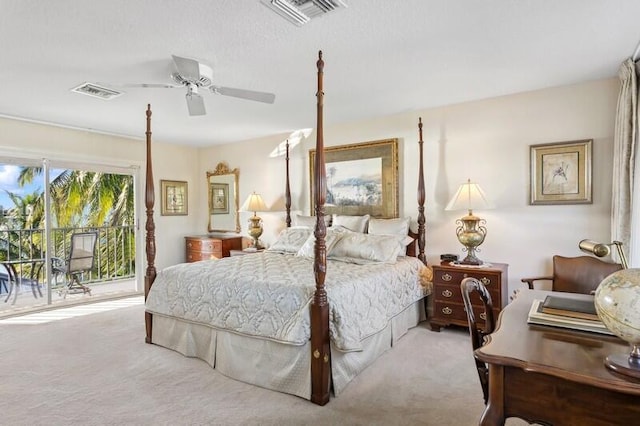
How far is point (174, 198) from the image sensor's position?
6289mm

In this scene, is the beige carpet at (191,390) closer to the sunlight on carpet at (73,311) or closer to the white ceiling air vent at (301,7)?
the sunlight on carpet at (73,311)

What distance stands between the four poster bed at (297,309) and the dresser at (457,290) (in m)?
0.23

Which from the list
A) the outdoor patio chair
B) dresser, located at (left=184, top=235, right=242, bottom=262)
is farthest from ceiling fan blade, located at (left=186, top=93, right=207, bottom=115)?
the outdoor patio chair

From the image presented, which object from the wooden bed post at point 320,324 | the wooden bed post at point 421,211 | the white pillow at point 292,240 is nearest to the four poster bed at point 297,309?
the wooden bed post at point 320,324

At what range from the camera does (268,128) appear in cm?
517

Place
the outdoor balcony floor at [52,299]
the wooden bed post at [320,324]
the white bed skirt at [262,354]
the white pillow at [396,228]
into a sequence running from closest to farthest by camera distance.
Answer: the wooden bed post at [320,324]
the white bed skirt at [262,354]
the white pillow at [396,228]
the outdoor balcony floor at [52,299]

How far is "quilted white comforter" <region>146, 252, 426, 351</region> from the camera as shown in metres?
2.45

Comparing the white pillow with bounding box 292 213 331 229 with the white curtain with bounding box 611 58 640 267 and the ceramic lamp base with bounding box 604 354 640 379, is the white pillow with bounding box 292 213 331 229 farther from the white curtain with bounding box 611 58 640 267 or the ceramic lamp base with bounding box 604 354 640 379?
the ceramic lamp base with bounding box 604 354 640 379

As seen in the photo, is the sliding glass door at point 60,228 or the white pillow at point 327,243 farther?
the sliding glass door at point 60,228

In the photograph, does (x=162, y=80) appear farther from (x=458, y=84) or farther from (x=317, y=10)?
(x=458, y=84)

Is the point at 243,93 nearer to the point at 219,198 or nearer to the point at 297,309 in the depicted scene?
the point at 297,309

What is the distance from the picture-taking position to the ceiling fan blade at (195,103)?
9.75ft

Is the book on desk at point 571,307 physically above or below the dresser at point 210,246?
above

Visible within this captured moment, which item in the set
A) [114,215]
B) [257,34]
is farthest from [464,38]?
[114,215]
